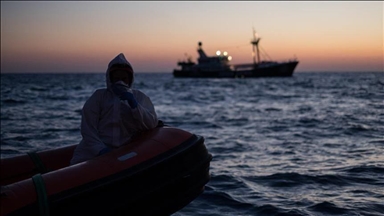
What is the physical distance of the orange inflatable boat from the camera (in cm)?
279

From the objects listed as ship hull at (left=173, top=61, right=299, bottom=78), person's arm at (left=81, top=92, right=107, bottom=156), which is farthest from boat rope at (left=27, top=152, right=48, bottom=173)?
ship hull at (left=173, top=61, right=299, bottom=78)

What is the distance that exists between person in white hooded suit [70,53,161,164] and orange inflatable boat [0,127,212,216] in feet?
0.59

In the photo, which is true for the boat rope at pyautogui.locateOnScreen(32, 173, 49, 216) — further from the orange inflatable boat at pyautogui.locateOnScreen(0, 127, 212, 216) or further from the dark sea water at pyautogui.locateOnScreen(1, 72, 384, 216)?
the dark sea water at pyautogui.locateOnScreen(1, 72, 384, 216)

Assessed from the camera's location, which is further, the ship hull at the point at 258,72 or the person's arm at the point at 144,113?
the ship hull at the point at 258,72

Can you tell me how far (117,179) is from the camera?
3.11 meters

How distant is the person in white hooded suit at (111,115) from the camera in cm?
354

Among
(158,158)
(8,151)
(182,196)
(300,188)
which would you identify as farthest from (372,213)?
(8,151)

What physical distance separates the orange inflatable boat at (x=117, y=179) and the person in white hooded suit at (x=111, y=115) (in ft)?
0.59

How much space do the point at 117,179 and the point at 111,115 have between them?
2.27 feet

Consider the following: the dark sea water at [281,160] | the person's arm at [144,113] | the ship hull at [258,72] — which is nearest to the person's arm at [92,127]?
the person's arm at [144,113]

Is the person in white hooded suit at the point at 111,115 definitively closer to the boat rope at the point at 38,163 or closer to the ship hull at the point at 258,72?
the boat rope at the point at 38,163

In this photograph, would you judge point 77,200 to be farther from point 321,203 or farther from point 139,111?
point 321,203

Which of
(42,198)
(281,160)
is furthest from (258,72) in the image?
(42,198)

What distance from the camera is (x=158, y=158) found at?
3.43 meters
